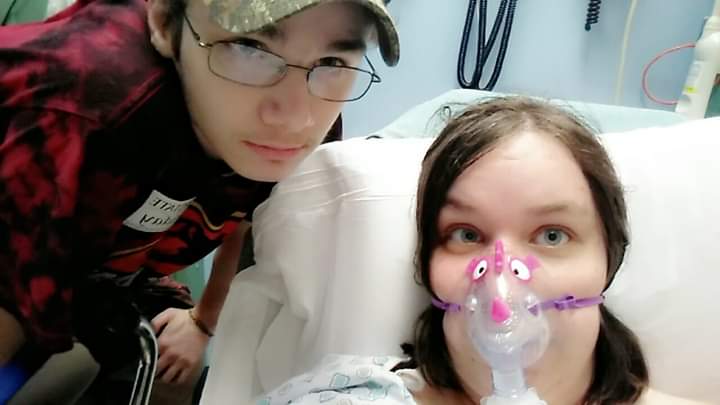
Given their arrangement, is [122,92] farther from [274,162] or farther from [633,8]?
[633,8]

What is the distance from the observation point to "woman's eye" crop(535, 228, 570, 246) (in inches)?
42.9

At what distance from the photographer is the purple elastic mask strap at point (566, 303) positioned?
1049 mm

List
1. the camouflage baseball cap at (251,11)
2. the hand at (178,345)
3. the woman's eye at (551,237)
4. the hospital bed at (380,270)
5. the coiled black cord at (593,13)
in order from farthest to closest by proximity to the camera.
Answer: the coiled black cord at (593,13) → the hand at (178,345) → the hospital bed at (380,270) → the woman's eye at (551,237) → the camouflage baseball cap at (251,11)

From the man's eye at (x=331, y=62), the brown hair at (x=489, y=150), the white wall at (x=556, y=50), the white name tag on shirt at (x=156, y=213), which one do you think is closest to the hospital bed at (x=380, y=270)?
the brown hair at (x=489, y=150)

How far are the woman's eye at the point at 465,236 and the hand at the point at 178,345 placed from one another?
2.49ft

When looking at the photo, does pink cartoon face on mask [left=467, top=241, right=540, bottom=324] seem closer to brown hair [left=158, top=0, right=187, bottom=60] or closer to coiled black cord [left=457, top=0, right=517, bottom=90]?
brown hair [left=158, top=0, right=187, bottom=60]

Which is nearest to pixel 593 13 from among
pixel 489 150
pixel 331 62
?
pixel 489 150

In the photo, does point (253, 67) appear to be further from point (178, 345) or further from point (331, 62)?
point (178, 345)

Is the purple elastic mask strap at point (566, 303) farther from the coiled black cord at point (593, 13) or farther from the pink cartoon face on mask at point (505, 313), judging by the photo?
the coiled black cord at point (593, 13)

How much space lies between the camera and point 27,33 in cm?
110

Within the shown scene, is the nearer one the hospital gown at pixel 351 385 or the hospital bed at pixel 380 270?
the hospital gown at pixel 351 385

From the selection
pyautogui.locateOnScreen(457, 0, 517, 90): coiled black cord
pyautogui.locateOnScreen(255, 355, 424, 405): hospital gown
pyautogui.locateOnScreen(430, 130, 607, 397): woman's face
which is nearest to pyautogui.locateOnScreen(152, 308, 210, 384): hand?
pyautogui.locateOnScreen(255, 355, 424, 405): hospital gown

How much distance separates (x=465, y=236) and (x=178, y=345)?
2.60 feet

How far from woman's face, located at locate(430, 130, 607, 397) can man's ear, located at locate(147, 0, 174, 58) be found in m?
0.47
